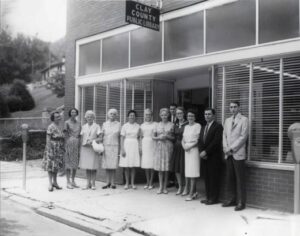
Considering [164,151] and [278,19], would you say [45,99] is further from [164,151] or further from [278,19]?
[278,19]

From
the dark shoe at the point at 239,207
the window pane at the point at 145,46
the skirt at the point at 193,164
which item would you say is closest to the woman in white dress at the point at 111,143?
the window pane at the point at 145,46

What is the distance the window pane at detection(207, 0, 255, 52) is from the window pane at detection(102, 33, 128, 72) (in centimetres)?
281

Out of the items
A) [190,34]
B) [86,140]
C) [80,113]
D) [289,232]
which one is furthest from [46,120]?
[289,232]

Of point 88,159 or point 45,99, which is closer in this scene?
point 88,159

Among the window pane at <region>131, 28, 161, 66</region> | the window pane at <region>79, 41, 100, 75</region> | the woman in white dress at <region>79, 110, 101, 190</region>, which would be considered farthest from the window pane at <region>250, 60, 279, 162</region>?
the window pane at <region>79, 41, 100, 75</region>

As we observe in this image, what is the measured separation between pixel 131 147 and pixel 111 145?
52cm

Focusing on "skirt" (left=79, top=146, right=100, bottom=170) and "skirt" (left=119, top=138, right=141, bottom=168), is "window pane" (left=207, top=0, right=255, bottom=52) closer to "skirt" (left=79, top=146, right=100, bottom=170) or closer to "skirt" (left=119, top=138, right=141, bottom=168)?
"skirt" (left=119, top=138, right=141, bottom=168)

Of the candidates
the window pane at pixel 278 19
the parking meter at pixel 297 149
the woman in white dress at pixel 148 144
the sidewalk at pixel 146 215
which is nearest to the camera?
the parking meter at pixel 297 149

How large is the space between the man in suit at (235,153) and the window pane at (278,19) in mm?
1337

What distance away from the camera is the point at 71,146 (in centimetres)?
933

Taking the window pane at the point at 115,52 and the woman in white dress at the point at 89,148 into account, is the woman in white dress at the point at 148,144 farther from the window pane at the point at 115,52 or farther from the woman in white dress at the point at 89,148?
the window pane at the point at 115,52

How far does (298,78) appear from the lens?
6.72m

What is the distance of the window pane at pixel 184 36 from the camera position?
8320 millimetres

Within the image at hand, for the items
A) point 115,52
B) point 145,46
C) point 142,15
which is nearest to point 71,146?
point 115,52
